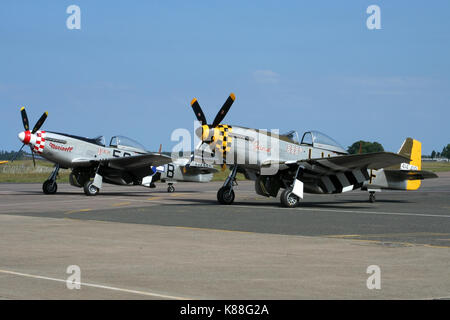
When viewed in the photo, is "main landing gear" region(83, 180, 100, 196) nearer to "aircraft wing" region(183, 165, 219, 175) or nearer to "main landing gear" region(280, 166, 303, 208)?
"aircraft wing" region(183, 165, 219, 175)

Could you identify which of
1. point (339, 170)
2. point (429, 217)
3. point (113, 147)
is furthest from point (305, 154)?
point (113, 147)

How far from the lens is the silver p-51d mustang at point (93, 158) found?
2861cm

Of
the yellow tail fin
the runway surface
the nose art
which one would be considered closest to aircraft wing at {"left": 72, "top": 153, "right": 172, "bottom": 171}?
the nose art

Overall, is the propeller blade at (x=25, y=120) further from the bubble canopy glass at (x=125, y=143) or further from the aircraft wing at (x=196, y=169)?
the aircraft wing at (x=196, y=169)

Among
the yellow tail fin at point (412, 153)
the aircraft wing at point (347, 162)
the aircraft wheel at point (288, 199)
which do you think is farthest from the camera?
the yellow tail fin at point (412, 153)

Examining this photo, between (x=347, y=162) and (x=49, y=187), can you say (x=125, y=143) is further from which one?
(x=347, y=162)

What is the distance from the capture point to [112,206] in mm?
21797

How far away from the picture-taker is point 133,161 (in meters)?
28.6

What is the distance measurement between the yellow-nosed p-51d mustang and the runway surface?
3659 millimetres

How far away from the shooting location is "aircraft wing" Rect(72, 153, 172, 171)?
27938mm

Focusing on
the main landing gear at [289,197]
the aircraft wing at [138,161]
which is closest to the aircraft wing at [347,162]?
the main landing gear at [289,197]

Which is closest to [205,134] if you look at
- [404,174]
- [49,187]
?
[404,174]
